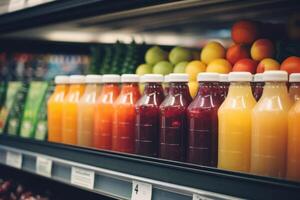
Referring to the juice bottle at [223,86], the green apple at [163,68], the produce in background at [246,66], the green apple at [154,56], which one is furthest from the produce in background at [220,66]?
the green apple at [154,56]

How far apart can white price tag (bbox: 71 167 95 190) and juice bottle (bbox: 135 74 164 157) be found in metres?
0.19

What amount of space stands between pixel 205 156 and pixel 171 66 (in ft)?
2.07

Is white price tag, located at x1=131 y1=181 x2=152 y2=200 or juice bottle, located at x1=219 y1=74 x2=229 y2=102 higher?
juice bottle, located at x1=219 y1=74 x2=229 y2=102

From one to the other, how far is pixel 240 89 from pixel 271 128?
148 mm

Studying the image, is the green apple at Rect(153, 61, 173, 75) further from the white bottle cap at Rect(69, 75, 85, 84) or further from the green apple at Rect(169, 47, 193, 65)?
the white bottle cap at Rect(69, 75, 85, 84)

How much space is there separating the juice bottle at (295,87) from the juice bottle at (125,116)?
488 mm

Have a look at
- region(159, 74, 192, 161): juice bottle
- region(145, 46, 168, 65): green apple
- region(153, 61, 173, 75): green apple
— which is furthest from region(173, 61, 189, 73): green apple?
region(159, 74, 192, 161): juice bottle

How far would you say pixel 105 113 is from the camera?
1.56 metres

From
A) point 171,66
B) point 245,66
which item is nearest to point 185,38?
point 171,66

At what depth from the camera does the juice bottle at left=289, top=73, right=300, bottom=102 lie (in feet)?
3.61

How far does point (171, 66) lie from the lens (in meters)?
1.79

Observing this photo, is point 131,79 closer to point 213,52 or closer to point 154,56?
point 213,52

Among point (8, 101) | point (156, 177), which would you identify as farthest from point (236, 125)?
point (8, 101)

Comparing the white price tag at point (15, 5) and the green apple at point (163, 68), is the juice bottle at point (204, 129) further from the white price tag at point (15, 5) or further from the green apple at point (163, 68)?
the white price tag at point (15, 5)
